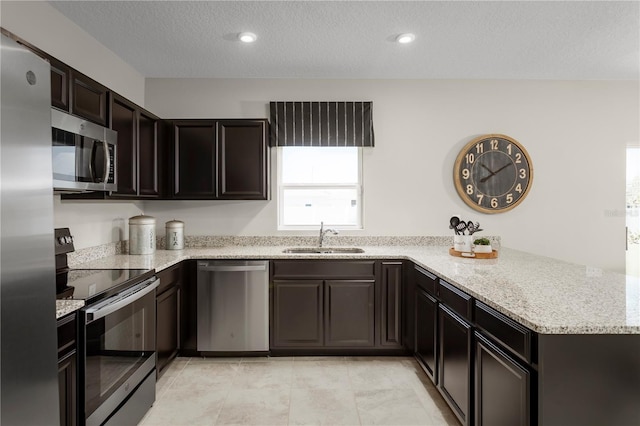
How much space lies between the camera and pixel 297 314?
127 inches

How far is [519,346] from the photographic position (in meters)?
1.48

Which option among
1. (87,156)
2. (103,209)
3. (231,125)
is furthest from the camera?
(231,125)

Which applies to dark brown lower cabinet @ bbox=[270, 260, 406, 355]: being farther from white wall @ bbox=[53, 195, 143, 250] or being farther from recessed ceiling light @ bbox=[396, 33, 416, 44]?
recessed ceiling light @ bbox=[396, 33, 416, 44]

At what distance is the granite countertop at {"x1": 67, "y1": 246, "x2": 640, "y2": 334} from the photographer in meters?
1.40

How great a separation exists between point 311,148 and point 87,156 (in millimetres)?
2229

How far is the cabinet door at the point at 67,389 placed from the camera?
1559 mm

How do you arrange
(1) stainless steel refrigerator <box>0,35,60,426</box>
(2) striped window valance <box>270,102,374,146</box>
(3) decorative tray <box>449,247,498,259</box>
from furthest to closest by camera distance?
(2) striped window valance <box>270,102,374,146</box> < (3) decorative tray <box>449,247,498,259</box> < (1) stainless steel refrigerator <box>0,35,60,426</box>

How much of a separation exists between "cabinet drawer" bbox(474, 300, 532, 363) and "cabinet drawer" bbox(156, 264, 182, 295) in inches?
84.6

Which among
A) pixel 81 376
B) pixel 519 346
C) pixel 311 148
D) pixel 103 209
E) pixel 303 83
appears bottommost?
pixel 81 376

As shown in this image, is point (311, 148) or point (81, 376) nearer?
point (81, 376)

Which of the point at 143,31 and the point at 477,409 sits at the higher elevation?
the point at 143,31

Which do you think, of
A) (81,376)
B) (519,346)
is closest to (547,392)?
(519,346)

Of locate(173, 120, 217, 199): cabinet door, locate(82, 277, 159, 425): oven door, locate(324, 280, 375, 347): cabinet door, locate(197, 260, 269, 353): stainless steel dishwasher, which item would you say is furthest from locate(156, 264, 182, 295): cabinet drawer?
locate(324, 280, 375, 347): cabinet door

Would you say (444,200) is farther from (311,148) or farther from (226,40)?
(226,40)
